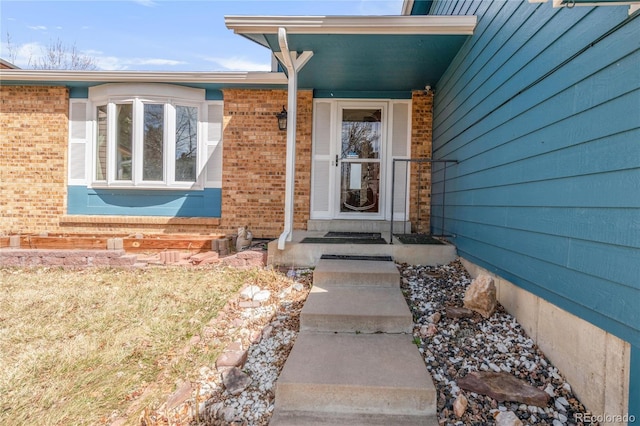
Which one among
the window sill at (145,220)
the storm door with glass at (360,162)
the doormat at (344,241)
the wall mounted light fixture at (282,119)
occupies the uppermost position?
Result: the wall mounted light fixture at (282,119)

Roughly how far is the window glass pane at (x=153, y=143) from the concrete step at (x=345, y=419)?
16.4ft

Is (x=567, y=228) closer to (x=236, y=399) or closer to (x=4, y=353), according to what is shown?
(x=236, y=399)

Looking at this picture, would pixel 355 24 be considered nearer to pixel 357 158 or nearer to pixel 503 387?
pixel 357 158

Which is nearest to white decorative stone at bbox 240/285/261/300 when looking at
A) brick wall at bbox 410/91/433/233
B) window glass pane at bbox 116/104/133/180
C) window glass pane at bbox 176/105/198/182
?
brick wall at bbox 410/91/433/233

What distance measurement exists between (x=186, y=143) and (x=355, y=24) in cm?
363

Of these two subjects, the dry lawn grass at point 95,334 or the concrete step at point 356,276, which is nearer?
the dry lawn grass at point 95,334

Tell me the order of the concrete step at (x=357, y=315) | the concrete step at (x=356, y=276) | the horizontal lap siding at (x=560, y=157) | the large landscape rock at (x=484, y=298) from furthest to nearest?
the concrete step at (x=356, y=276) → the large landscape rock at (x=484, y=298) → the concrete step at (x=357, y=315) → the horizontal lap siding at (x=560, y=157)

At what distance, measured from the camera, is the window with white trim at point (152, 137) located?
550cm

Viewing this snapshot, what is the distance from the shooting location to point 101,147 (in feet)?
18.9

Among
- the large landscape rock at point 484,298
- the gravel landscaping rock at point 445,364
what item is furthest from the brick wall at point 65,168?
the large landscape rock at point 484,298

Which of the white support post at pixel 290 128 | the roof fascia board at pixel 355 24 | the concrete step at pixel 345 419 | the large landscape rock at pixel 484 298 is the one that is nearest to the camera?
the concrete step at pixel 345 419

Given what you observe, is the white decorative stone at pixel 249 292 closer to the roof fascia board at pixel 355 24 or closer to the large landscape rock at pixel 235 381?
the large landscape rock at pixel 235 381

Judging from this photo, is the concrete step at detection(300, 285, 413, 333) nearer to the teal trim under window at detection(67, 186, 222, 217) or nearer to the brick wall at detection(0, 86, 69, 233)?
the teal trim under window at detection(67, 186, 222, 217)

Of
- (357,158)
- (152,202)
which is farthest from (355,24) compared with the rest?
(152,202)
